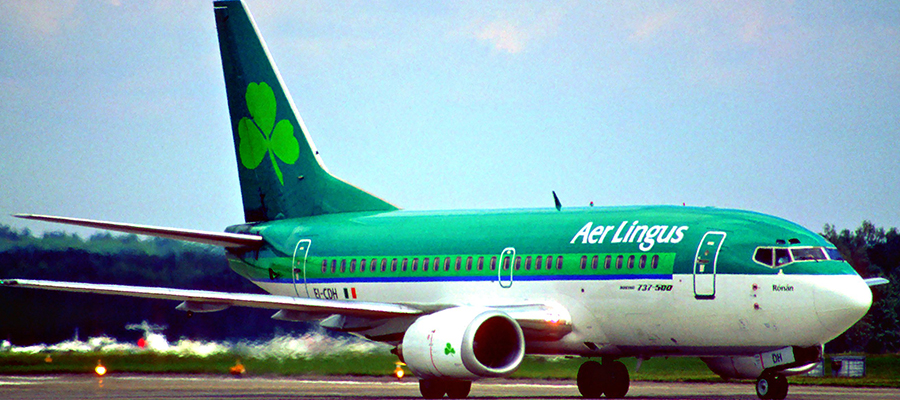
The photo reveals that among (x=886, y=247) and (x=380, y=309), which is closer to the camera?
(x=380, y=309)

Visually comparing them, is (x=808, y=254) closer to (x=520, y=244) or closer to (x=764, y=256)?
(x=764, y=256)

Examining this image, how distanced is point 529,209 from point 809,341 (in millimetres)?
7362

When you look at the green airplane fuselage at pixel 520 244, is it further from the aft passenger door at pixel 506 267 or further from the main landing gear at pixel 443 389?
the main landing gear at pixel 443 389

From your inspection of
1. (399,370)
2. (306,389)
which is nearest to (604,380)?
(306,389)

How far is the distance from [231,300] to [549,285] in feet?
20.0

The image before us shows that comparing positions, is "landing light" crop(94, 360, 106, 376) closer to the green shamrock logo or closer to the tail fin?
the tail fin

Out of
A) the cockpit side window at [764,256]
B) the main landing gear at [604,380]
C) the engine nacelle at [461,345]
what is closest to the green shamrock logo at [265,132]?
the engine nacelle at [461,345]

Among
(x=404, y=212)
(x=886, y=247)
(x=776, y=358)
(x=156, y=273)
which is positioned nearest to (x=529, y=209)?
(x=404, y=212)

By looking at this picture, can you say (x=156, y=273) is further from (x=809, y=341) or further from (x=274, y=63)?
(x=809, y=341)

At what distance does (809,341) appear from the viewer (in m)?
21.7

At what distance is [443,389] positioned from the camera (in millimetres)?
26203

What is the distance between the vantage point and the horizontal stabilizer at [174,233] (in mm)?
26230

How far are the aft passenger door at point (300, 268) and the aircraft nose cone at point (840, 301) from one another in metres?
12.7

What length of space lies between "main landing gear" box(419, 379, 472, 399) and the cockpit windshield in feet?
23.6
